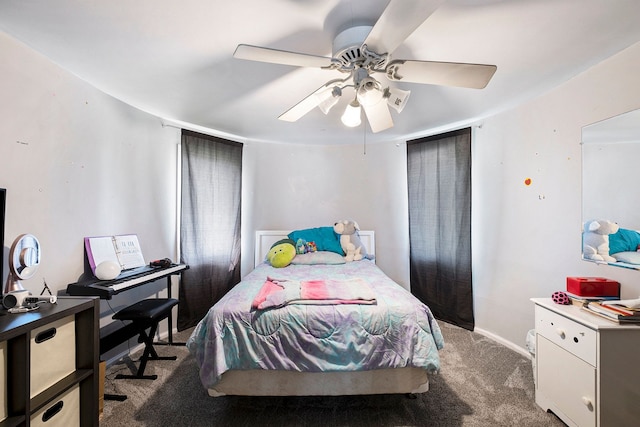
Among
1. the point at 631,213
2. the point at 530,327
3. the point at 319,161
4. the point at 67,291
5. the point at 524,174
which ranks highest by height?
the point at 319,161

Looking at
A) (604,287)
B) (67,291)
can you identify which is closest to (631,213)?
(604,287)

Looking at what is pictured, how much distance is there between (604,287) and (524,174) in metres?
1.09

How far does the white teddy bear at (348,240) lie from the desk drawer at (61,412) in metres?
2.45

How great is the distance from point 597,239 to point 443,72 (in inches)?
61.9

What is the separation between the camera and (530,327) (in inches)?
96.7

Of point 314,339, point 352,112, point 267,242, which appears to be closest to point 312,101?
point 352,112

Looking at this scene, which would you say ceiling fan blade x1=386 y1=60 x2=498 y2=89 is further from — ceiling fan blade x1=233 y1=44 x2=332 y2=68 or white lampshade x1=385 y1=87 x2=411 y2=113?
ceiling fan blade x1=233 y1=44 x2=332 y2=68

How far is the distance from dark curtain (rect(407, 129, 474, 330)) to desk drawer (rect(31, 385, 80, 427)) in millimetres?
3204

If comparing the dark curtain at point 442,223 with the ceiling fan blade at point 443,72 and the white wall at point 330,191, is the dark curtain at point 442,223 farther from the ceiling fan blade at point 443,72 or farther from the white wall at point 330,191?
the ceiling fan blade at point 443,72

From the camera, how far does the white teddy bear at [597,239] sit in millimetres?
1855

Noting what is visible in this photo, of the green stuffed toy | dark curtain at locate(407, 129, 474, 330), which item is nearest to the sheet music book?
the green stuffed toy

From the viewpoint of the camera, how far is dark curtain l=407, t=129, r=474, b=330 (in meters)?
3.10

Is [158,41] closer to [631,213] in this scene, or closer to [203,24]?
[203,24]

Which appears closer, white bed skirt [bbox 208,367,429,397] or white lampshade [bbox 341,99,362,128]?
white bed skirt [bbox 208,367,429,397]
